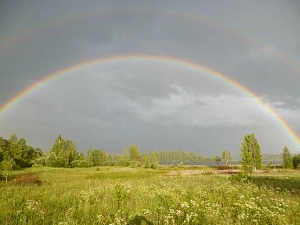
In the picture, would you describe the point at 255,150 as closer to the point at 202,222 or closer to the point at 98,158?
the point at 202,222

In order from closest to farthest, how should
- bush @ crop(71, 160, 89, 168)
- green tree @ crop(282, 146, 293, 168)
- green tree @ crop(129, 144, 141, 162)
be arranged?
Result: green tree @ crop(282, 146, 293, 168)
bush @ crop(71, 160, 89, 168)
green tree @ crop(129, 144, 141, 162)

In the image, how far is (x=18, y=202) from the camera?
9102 mm

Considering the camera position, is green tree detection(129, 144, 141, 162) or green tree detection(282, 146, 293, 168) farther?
green tree detection(129, 144, 141, 162)

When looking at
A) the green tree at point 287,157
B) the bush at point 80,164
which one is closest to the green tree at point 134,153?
the bush at point 80,164

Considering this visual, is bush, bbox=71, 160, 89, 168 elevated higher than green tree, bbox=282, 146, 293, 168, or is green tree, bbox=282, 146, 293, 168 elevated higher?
green tree, bbox=282, 146, 293, 168

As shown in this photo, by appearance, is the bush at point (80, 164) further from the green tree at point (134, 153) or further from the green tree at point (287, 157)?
the green tree at point (287, 157)

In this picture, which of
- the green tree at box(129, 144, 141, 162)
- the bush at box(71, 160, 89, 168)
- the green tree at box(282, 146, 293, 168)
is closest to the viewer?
the green tree at box(282, 146, 293, 168)

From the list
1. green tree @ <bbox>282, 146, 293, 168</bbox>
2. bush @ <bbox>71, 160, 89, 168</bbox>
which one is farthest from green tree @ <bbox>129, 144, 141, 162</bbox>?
green tree @ <bbox>282, 146, 293, 168</bbox>

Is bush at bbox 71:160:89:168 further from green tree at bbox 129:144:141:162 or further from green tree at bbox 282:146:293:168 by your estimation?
green tree at bbox 282:146:293:168

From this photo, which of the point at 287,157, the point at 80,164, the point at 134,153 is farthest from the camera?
the point at 134,153

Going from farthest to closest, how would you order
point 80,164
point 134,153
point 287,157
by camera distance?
point 134,153 < point 80,164 < point 287,157

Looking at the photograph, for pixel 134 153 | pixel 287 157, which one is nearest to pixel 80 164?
pixel 134 153

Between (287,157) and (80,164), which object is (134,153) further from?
(287,157)

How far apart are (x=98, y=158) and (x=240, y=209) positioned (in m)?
107
